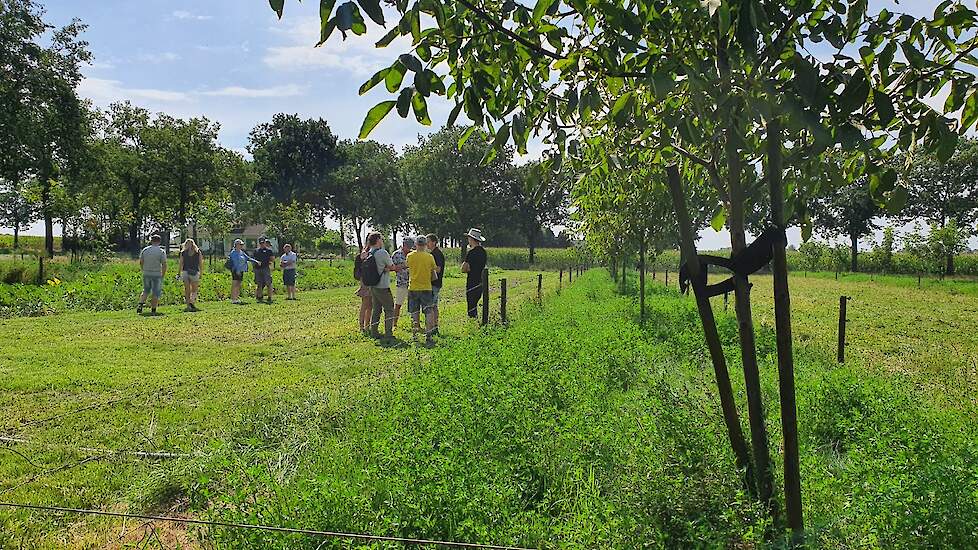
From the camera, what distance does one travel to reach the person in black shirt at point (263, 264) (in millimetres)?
17438

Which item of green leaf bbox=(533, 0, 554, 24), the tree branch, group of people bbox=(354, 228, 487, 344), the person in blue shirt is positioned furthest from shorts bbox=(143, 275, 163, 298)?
green leaf bbox=(533, 0, 554, 24)

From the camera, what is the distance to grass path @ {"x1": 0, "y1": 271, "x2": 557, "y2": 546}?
4.66 meters

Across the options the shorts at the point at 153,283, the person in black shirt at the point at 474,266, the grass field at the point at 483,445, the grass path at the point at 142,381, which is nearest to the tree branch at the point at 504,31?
the grass field at the point at 483,445

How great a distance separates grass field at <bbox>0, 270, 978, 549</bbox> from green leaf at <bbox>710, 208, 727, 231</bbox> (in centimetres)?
125

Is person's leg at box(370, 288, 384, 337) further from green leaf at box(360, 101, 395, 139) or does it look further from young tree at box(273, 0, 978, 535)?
green leaf at box(360, 101, 395, 139)

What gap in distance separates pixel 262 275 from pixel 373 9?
17.7 m

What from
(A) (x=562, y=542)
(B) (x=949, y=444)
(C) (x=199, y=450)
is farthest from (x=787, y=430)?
(C) (x=199, y=450)

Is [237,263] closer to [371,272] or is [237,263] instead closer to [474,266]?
[371,272]

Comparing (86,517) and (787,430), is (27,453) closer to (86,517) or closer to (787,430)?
(86,517)

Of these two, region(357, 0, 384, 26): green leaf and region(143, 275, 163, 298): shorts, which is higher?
region(357, 0, 384, 26): green leaf

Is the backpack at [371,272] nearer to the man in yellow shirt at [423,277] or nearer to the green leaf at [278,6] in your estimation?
the man in yellow shirt at [423,277]

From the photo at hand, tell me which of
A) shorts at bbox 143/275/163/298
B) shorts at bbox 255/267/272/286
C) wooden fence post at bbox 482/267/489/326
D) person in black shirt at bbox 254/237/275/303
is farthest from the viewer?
shorts at bbox 255/267/272/286

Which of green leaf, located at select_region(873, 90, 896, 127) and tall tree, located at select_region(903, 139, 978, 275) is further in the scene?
tall tree, located at select_region(903, 139, 978, 275)

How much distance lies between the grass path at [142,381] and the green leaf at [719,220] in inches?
147
